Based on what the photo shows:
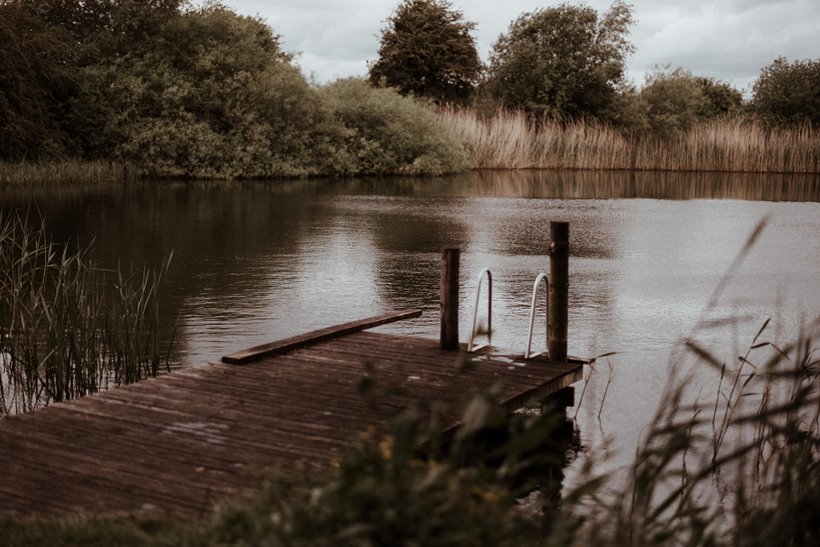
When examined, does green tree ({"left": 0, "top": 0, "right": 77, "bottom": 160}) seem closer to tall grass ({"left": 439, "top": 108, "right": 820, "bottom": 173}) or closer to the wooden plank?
tall grass ({"left": 439, "top": 108, "right": 820, "bottom": 173})

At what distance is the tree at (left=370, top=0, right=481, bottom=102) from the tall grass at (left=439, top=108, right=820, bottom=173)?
9.90m

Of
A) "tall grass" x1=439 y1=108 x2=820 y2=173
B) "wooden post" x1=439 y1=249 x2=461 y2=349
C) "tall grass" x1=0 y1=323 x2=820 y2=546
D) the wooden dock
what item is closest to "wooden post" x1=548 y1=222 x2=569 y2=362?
the wooden dock

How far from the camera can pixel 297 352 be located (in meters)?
7.88

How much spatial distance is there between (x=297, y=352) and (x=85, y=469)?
2967 millimetres

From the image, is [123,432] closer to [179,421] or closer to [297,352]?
[179,421]

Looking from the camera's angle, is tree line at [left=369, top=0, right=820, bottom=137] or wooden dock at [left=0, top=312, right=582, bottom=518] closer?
wooden dock at [left=0, top=312, right=582, bottom=518]

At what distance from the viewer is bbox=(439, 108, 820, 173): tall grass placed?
4206 cm

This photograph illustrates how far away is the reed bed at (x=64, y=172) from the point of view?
2889cm

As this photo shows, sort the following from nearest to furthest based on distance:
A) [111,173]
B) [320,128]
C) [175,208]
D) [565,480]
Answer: [565,480], [175,208], [111,173], [320,128]

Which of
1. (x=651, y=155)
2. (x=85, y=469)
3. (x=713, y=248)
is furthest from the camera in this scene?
(x=651, y=155)

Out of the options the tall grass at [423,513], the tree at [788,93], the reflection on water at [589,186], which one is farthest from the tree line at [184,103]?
the tall grass at [423,513]

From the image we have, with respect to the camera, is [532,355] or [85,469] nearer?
[85,469]

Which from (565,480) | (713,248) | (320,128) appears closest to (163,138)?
(320,128)

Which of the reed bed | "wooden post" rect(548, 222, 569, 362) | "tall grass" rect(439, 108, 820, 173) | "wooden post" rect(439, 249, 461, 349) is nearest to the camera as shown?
"wooden post" rect(548, 222, 569, 362)
